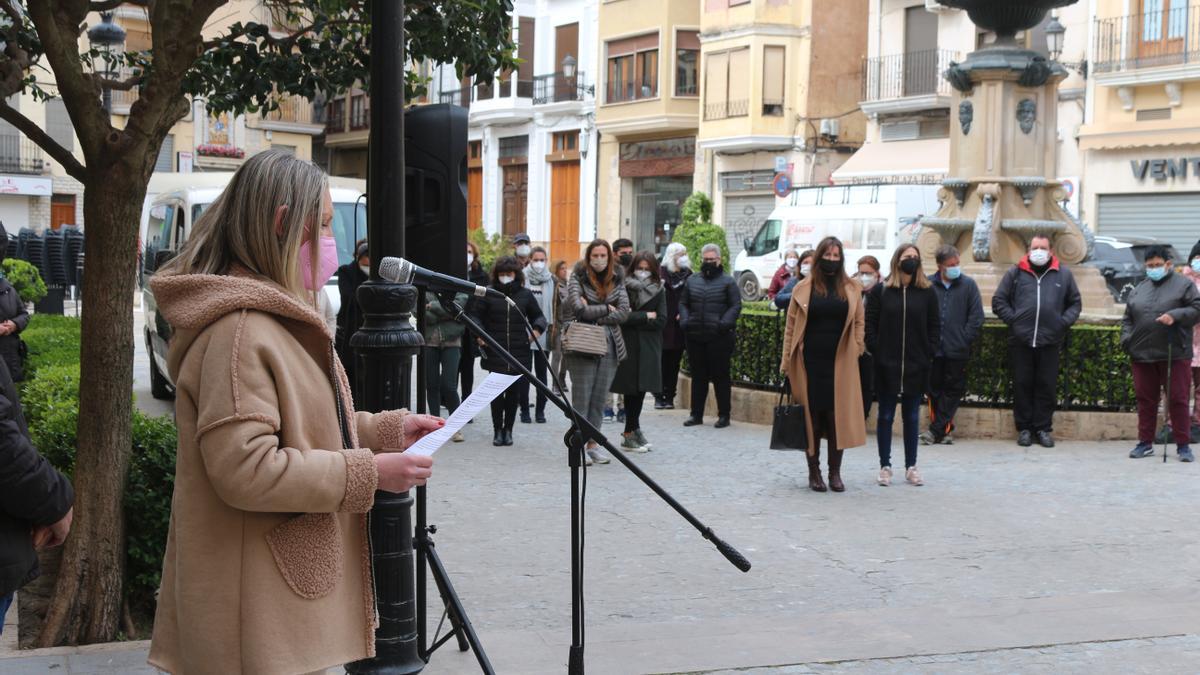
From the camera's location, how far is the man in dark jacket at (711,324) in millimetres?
13406

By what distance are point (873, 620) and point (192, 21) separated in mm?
3875

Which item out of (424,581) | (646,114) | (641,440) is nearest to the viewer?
(424,581)

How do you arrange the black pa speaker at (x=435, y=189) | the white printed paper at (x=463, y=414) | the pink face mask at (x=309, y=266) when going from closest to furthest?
the pink face mask at (x=309, y=266)
the white printed paper at (x=463, y=414)
the black pa speaker at (x=435, y=189)

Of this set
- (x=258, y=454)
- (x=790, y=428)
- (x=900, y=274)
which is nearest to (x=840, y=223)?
(x=900, y=274)

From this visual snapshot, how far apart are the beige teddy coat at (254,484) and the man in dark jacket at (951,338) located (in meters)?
9.38

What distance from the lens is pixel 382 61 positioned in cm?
464

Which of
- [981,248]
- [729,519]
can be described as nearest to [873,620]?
[729,519]

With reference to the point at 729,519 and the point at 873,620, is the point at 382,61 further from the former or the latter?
the point at 729,519

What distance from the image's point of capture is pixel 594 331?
1120 centimetres

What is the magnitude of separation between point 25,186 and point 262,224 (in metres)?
45.5

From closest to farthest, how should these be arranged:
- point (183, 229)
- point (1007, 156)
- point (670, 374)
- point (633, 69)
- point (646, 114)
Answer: point (1007, 156) → point (670, 374) → point (183, 229) → point (646, 114) → point (633, 69)

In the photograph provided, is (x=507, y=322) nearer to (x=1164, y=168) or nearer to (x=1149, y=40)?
(x=1164, y=168)

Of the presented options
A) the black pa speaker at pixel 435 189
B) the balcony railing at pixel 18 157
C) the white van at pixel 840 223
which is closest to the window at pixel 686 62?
the white van at pixel 840 223

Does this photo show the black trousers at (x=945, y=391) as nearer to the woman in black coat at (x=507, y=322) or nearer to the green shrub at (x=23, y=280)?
the woman in black coat at (x=507, y=322)
